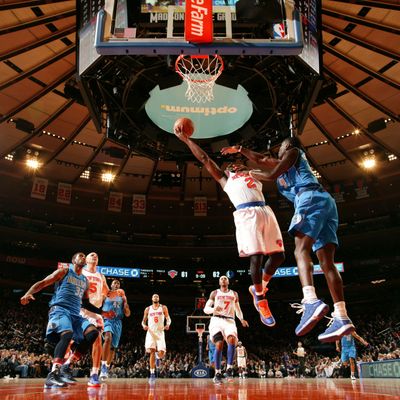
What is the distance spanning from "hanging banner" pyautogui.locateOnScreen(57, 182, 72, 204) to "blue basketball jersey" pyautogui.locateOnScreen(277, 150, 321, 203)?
22050mm

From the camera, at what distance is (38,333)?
23969mm

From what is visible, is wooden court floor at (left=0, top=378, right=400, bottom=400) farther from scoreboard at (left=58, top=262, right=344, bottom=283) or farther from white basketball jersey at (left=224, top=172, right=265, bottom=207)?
scoreboard at (left=58, top=262, right=344, bottom=283)

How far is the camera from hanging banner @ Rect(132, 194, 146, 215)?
26281 mm

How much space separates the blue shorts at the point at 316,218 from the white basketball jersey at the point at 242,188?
1153 millimetres

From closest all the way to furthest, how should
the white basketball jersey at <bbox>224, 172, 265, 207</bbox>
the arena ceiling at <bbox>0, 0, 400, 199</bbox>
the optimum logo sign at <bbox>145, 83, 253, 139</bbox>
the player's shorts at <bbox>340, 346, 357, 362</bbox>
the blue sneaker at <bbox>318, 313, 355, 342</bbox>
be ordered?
the blue sneaker at <bbox>318, 313, 355, 342</bbox> < the white basketball jersey at <bbox>224, 172, 265, 207</bbox> < the arena ceiling at <bbox>0, 0, 400, 199</bbox> < the optimum logo sign at <bbox>145, 83, 253, 139</bbox> < the player's shorts at <bbox>340, 346, 357, 362</bbox>

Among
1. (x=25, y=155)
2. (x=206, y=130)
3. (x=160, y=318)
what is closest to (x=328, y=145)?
(x=206, y=130)

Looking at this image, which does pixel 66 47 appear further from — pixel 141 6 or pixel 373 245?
pixel 373 245

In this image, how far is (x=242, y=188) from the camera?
5789mm

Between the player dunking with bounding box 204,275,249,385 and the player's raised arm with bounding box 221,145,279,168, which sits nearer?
the player's raised arm with bounding box 221,145,279,168

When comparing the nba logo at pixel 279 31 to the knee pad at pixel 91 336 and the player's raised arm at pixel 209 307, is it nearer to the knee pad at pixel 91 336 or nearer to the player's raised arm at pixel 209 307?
the player's raised arm at pixel 209 307

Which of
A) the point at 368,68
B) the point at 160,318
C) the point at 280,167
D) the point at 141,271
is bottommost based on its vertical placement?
the point at 160,318

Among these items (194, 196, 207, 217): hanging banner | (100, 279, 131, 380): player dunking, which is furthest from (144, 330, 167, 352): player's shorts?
(194, 196, 207, 217): hanging banner

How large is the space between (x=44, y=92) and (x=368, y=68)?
998 centimetres

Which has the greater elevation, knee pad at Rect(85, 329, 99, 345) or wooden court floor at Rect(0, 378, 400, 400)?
knee pad at Rect(85, 329, 99, 345)
